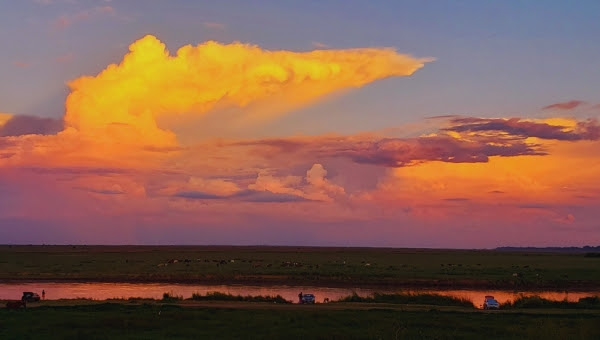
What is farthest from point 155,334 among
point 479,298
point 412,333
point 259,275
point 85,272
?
point 85,272

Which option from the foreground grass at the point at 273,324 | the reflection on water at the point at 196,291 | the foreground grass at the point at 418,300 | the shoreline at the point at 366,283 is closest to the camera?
the foreground grass at the point at 273,324

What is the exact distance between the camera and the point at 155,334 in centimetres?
3612

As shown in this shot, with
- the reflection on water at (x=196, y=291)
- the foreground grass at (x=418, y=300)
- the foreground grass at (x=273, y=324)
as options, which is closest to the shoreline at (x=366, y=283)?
the reflection on water at (x=196, y=291)

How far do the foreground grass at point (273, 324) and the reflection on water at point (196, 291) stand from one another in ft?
71.6

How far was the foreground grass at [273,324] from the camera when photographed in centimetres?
3594

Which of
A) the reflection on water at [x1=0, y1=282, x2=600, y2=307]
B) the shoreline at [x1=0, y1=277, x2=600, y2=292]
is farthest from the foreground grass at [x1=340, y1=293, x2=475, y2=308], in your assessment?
the shoreline at [x1=0, y1=277, x2=600, y2=292]

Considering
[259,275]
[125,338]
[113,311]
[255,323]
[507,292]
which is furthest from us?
[259,275]

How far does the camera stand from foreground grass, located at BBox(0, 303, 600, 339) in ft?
118

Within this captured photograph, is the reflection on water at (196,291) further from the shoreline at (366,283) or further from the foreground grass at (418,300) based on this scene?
the foreground grass at (418,300)

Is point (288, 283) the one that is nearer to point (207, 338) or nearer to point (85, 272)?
point (85, 272)

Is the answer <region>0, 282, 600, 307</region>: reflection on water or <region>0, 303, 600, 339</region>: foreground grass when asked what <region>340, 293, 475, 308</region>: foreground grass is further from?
<region>0, 303, 600, 339</region>: foreground grass

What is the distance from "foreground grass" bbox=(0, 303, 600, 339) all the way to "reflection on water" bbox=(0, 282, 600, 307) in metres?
21.8

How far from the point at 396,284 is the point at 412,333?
50920mm

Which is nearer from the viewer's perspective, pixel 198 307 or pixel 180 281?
pixel 198 307
